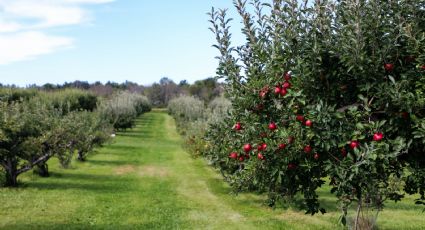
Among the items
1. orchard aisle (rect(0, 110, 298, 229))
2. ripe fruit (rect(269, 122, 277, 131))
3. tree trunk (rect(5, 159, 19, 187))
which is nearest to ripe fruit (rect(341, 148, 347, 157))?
ripe fruit (rect(269, 122, 277, 131))

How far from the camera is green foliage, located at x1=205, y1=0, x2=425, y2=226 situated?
18.2 ft

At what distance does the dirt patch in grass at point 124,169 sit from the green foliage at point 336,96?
68.9ft

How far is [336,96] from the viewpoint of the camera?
20.9ft

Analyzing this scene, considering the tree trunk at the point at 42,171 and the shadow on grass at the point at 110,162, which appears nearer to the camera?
the tree trunk at the point at 42,171

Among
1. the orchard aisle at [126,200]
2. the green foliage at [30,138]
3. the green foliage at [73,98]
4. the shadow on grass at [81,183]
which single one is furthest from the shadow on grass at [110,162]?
the green foliage at [73,98]

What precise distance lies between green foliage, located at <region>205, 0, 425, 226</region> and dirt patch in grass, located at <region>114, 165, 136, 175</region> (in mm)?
21008

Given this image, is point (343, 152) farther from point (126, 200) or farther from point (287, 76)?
point (126, 200)

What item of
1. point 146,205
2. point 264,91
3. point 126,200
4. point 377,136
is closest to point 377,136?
point 377,136

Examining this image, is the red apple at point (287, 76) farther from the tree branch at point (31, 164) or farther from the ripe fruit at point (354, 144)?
the tree branch at point (31, 164)

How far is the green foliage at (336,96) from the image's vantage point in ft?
18.2

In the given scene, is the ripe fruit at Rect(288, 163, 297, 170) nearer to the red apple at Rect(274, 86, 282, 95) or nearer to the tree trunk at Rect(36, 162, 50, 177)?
the red apple at Rect(274, 86, 282, 95)

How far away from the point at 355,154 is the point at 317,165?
537 mm

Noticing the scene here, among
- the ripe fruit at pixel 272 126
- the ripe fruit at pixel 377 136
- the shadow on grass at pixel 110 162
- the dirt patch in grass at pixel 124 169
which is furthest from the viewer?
the shadow on grass at pixel 110 162

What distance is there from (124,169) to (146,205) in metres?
10.4
